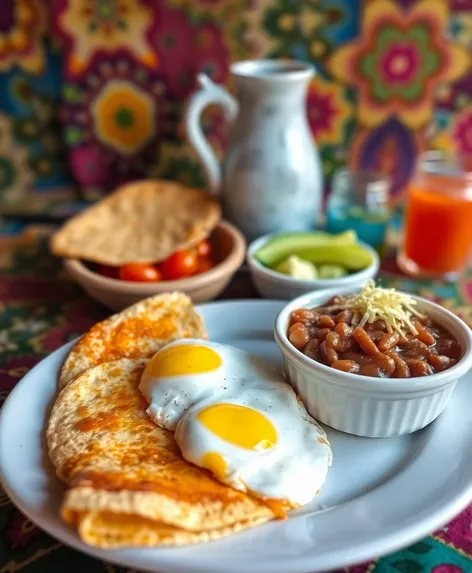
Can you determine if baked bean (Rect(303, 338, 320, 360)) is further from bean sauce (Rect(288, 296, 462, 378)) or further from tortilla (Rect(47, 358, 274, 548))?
tortilla (Rect(47, 358, 274, 548))

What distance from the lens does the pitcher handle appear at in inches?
83.0

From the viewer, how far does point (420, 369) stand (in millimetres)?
1286

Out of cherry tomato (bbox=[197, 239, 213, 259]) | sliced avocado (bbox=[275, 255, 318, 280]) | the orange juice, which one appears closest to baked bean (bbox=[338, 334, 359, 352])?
sliced avocado (bbox=[275, 255, 318, 280])

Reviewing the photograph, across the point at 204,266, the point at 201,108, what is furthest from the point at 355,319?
the point at 201,108

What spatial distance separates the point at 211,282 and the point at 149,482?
0.82 meters

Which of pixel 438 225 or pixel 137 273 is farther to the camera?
pixel 438 225

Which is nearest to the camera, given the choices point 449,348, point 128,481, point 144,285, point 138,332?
point 128,481

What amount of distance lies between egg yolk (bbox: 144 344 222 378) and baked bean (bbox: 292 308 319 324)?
0.20 meters

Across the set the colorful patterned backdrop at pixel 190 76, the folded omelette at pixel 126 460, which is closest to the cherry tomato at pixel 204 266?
the folded omelette at pixel 126 460

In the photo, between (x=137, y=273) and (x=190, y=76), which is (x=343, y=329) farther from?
(x=190, y=76)

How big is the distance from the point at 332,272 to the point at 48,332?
33.5 inches

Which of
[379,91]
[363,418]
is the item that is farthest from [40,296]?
[379,91]

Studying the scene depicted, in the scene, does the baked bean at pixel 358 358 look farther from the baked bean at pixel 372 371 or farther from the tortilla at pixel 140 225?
the tortilla at pixel 140 225

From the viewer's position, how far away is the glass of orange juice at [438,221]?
2.06m
